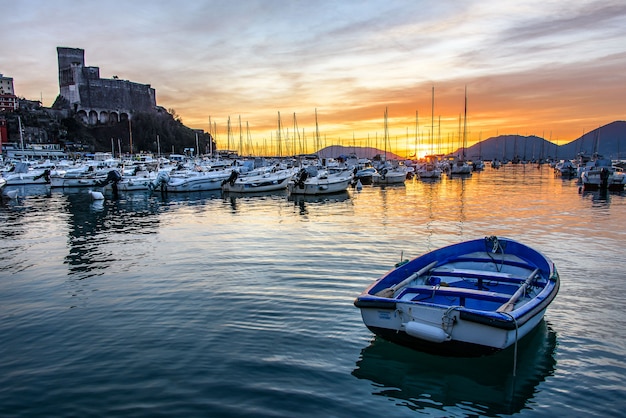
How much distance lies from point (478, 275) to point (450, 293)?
1.24 m

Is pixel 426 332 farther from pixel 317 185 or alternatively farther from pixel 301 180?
pixel 301 180

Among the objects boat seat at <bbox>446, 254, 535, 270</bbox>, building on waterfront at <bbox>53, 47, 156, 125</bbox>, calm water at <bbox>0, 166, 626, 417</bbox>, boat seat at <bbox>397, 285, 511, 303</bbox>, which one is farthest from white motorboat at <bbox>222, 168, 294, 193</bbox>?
building on waterfront at <bbox>53, 47, 156, 125</bbox>

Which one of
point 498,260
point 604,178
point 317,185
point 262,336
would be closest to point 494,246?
point 498,260

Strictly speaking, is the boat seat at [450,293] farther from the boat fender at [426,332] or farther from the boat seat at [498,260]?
the boat seat at [498,260]

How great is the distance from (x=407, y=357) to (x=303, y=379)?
1731 mm

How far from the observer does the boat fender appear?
232 inches

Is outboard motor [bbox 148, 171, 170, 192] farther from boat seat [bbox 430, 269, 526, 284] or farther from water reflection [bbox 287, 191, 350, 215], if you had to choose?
boat seat [bbox 430, 269, 526, 284]

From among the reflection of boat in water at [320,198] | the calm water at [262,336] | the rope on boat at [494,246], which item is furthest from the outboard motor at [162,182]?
the rope on boat at [494,246]

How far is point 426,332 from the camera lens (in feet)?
19.6

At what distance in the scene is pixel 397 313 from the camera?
6344 millimetres

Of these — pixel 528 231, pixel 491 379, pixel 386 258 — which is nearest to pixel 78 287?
pixel 386 258

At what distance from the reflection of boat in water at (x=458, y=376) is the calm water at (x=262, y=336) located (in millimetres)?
25

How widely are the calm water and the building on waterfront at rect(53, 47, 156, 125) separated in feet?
377

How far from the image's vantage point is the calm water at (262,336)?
572 centimetres
